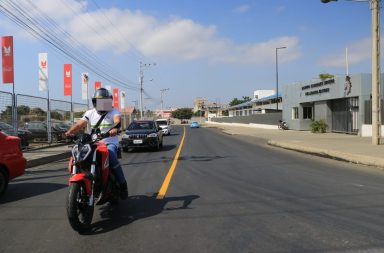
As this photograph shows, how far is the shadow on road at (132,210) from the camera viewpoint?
20.5 feet

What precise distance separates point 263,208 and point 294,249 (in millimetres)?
2196

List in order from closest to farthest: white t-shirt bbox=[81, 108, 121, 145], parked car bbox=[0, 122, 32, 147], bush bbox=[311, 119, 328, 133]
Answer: white t-shirt bbox=[81, 108, 121, 145] < parked car bbox=[0, 122, 32, 147] < bush bbox=[311, 119, 328, 133]

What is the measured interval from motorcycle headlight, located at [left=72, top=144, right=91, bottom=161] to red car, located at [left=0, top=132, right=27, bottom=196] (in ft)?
11.7

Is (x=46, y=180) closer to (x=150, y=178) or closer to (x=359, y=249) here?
(x=150, y=178)

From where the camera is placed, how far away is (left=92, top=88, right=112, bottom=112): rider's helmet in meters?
7.00

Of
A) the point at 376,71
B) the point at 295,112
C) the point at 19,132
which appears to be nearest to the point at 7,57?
the point at 19,132

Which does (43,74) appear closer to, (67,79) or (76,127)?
(67,79)

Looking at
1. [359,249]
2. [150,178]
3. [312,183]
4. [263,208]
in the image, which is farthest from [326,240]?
[150,178]

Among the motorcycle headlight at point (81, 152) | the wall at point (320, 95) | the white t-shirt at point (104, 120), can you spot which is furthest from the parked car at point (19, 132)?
the wall at point (320, 95)

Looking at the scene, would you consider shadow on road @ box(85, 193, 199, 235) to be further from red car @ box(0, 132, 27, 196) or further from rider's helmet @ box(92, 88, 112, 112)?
red car @ box(0, 132, 27, 196)

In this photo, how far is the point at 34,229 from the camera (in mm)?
6105

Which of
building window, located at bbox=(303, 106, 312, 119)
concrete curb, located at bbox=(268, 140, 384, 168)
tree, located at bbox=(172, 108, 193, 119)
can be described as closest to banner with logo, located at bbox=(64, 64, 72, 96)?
concrete curb, located at bbox=(268, 140, 384, 168)

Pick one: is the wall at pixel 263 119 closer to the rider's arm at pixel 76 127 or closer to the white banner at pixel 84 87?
the white banner at pixel 84 87

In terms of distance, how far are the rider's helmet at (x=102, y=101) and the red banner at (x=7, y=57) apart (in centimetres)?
1430
